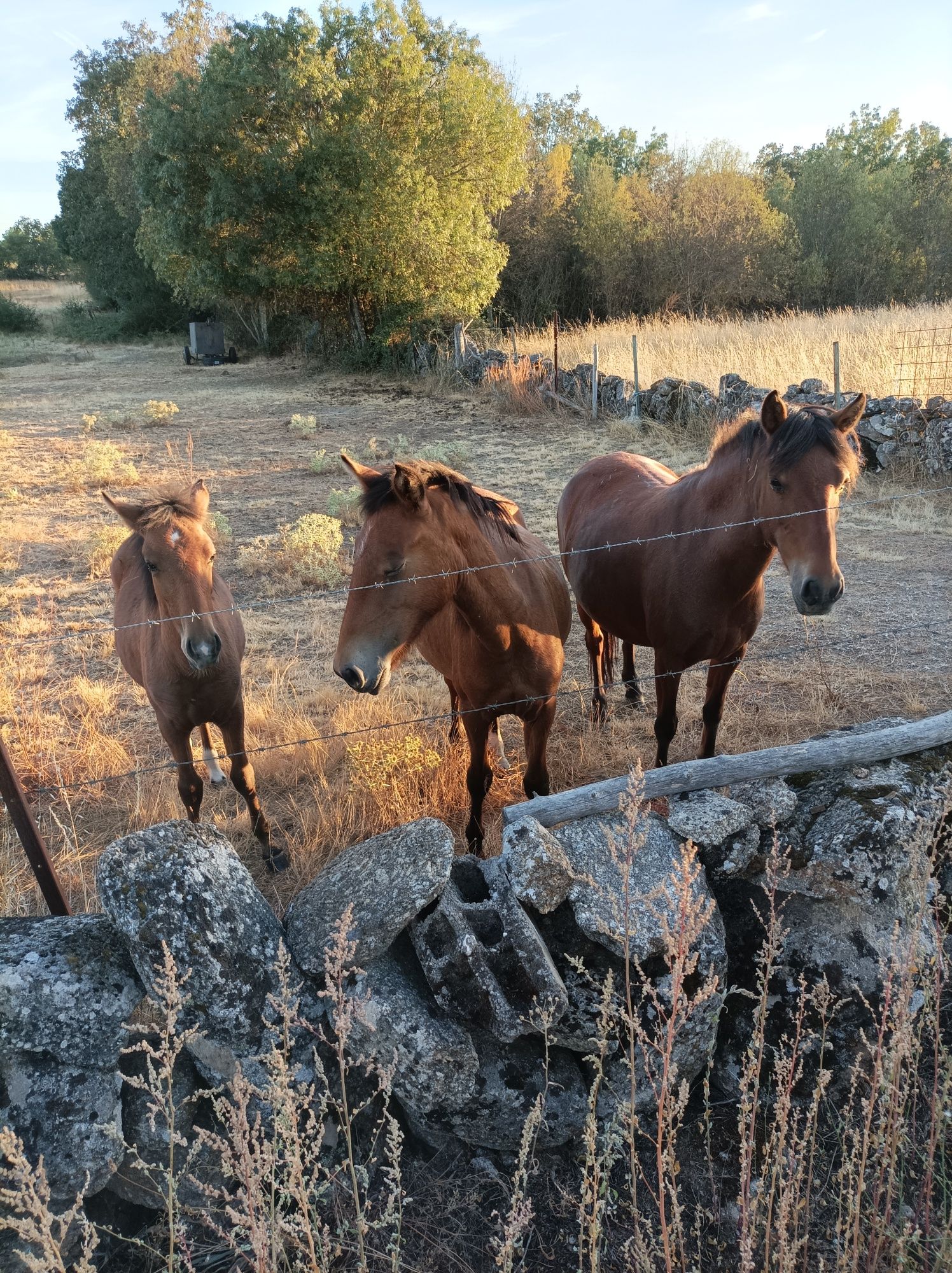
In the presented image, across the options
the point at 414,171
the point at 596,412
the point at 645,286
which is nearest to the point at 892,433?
the point at 596,412

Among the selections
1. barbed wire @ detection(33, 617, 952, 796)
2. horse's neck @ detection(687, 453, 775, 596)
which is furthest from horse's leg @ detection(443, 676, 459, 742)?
horse's neck @ detection(687, 453, 775, 596)

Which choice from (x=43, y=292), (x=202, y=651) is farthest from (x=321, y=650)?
(x=43, y=292)

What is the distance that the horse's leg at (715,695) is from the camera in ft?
12.2

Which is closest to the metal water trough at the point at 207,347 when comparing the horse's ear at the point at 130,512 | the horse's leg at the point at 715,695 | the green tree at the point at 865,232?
the green tree at the point at 865,232

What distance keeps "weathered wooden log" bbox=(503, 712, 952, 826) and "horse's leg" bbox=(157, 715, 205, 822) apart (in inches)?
67.0

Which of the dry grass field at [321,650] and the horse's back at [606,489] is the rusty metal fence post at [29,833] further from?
the horse's back at [606,489]

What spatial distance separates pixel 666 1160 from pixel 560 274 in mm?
28068

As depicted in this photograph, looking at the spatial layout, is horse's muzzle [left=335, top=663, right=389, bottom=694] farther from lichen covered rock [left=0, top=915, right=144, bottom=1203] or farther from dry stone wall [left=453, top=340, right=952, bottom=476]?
dry stone wall [left=453, top=340, right=952, bottom=476]

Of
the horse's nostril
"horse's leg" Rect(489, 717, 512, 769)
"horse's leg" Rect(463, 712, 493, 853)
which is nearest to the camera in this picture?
the horse's nostril

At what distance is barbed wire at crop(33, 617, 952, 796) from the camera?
3303 mm

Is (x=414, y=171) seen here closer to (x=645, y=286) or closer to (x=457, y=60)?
(x=457, y=60)

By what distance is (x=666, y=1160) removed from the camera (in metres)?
1.64

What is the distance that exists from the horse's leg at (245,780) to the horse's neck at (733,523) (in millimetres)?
2387

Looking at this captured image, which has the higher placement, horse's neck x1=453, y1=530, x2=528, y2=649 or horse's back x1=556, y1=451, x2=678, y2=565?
horse's back x1=556, y1=451, x2=678, y2=565
